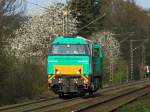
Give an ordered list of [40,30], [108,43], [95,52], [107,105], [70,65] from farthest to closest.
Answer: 1. [108,43]
2. [40,30]
3. [95,52]
4. [70,65]
5. [107,105]

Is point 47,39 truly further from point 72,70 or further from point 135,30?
point 135,30

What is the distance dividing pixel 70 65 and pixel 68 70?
325 mm

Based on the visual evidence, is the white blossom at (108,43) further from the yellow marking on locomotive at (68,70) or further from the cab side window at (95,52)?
the yellow marking on locomotive at (68,70)

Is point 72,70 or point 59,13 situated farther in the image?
point 59,13

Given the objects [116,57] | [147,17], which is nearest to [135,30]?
[147,17]

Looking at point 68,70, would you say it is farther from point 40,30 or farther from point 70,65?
point 40,30

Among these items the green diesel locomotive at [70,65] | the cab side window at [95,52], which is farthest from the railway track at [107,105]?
the cab side window at [95,52]

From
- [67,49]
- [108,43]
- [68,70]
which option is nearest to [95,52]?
[67,49]

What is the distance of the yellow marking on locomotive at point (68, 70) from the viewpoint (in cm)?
3269

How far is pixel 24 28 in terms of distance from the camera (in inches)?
2341

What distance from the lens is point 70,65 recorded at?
107 ft

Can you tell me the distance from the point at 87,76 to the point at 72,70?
978 mm

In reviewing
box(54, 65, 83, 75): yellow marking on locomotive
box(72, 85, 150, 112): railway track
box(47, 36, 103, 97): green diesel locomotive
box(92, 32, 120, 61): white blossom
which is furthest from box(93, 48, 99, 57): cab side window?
box(92, 32, 120, 61): white blossom

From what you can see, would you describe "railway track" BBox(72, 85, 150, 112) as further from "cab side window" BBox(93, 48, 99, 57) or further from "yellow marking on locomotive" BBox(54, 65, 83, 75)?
"cab side window" BBox(93, 48, 99, 57)
